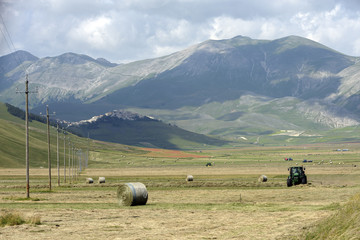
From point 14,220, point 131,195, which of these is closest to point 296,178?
point 131,195

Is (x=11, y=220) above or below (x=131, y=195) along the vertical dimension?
below

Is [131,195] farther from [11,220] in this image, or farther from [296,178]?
[296,178]

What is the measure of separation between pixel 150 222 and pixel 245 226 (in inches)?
253

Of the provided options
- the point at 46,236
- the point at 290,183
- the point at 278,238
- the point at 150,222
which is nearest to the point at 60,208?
the point at 150,222

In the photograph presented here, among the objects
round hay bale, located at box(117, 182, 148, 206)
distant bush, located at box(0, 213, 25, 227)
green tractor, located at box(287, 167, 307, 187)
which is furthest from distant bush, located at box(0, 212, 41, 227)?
green tractor, located at box(287, 167, 307, 187)

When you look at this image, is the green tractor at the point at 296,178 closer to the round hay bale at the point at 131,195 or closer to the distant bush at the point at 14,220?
the round hay bale at the point at 131,195

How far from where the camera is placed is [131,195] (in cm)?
4659

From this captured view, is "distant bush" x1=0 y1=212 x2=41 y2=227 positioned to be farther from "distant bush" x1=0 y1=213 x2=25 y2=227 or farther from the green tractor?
the green tractor

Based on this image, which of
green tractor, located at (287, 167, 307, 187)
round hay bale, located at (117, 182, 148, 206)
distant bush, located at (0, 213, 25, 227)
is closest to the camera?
distant bush, located at (0, 213, 25, 227)

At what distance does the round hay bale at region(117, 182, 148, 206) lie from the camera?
1839 inches

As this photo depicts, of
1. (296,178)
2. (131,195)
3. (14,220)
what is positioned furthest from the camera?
(296,178)

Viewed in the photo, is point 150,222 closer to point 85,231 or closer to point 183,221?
point 183,221

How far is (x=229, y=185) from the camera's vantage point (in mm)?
80438

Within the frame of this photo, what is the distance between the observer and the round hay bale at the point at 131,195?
46719 millimetres
